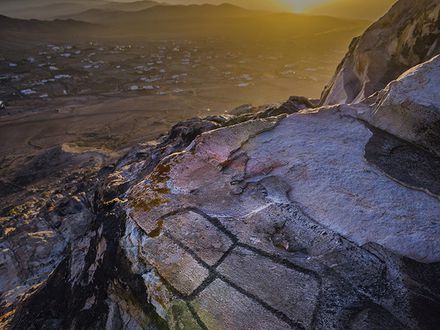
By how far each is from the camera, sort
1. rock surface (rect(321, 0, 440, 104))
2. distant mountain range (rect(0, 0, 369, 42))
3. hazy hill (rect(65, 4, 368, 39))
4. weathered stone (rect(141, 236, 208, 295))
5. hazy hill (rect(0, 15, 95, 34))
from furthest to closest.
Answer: hazy hill (rect(65, 4, 368, 39)) < distant mountain range (rect(0, 0, 369, 42)) < hazy hill (rect(0, 15, 95, 34)) < rock surface (rect(321, 0, 440, 104)) < weathered stone (rect(141, 236, 208, 295))

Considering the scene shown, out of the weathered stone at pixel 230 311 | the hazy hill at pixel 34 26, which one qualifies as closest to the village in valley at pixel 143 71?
the hazy hill at pixel 34 26

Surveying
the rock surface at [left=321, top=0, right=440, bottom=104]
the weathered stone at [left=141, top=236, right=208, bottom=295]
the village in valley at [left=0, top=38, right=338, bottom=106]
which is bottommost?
the village in valley at [left=0, top=38, right=338, bottom=106]

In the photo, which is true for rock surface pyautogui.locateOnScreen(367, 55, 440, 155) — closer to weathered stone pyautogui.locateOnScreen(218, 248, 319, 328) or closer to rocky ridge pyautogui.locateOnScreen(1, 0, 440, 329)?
rocky ridge pyautogui.locateOnScreen(1, 0, 440, 329)

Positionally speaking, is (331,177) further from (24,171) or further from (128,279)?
(24,171)

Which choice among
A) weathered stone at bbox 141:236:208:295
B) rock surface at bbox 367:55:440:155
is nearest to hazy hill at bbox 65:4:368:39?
rock surface at bbox 367:55:440:155

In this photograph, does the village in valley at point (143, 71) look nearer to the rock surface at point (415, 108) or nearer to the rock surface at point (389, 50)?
the rock surface at point (389, 50)

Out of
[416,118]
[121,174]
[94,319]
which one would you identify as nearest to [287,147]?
[416,118]
